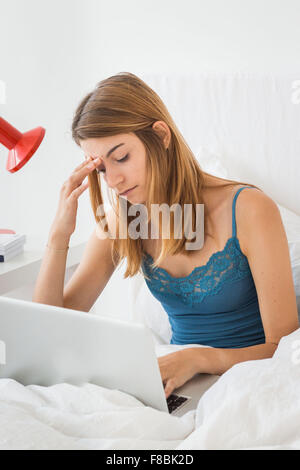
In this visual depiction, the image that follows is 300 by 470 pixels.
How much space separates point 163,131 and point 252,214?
259mm

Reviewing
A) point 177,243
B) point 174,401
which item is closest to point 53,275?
point 177,243

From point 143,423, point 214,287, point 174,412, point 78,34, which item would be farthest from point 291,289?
point 78,34

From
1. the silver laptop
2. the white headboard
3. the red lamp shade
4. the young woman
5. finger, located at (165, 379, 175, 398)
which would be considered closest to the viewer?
the silver laptop

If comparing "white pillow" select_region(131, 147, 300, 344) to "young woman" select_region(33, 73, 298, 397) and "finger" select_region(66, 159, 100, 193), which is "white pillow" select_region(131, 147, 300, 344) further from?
"finger" select_region(66, 159, 100, 193)

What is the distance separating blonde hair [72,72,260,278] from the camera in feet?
3.60

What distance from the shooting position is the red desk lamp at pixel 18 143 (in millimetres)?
1390

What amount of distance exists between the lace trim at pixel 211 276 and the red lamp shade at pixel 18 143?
1.56 feet

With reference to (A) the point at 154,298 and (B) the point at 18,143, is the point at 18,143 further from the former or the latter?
(A) the point at 154,298

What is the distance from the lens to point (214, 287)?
3.89ft

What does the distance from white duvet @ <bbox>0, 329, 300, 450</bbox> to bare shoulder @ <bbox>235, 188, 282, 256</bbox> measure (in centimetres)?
36

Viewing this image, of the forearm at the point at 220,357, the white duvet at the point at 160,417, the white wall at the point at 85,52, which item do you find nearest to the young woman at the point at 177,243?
the forearm at the point at 220,357

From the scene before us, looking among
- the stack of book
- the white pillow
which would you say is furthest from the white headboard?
the stack of book

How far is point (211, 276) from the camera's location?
3.88ft
